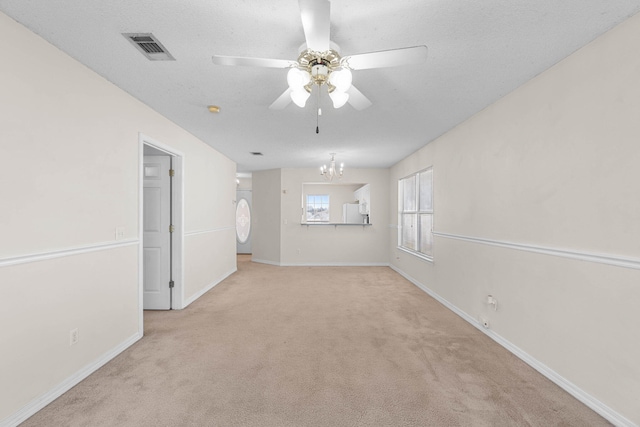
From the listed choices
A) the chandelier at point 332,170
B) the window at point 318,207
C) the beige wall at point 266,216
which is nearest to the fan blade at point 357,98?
the chandelier at point 332,170

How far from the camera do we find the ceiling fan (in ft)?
4.64

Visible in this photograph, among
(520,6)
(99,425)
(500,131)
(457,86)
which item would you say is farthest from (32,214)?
(500,131)

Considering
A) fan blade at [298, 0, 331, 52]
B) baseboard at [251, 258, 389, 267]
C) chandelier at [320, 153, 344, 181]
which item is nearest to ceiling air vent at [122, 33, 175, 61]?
fan blade at [298, 0, 331, 52]

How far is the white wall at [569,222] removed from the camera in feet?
5.48

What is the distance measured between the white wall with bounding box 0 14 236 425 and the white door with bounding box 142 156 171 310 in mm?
910

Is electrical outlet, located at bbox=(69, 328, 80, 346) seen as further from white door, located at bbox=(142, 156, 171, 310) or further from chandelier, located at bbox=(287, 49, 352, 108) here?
chandelier, located at bbox=(287, 49, 352, 108)

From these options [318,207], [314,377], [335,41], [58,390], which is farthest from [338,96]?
[318,207]

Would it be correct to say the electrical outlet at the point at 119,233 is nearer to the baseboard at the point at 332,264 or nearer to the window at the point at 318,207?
the baseboard at the point at 332,264

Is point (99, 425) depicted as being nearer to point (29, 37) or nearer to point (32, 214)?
point (32, 214)

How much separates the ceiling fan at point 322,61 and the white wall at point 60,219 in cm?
127

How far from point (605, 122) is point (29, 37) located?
359 centimetres

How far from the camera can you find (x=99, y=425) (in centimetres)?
169

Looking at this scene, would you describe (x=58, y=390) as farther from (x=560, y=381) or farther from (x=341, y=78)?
(x=560, y=381)

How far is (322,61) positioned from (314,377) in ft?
7.12
